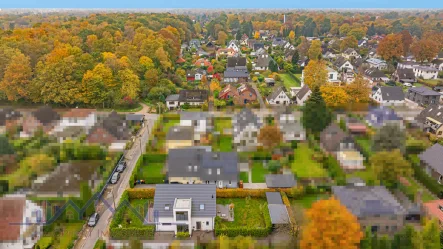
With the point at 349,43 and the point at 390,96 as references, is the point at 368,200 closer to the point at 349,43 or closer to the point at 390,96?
the point at 390,96

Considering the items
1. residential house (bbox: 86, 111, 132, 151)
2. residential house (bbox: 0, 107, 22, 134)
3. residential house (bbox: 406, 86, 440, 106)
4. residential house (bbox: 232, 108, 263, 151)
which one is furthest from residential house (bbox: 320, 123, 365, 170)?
residential house (bbox: 0, 107, 22, 134)

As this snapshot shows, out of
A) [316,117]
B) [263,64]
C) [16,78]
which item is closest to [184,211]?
[316,117]

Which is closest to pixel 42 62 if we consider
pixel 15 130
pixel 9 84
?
pixel 9 84

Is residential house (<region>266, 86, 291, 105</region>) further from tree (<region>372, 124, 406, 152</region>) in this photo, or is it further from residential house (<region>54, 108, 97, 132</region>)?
residential house (<region>54, 108, 97, 132</region>)

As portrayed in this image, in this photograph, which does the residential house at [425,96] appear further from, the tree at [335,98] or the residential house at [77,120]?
the residential house at [77,120]

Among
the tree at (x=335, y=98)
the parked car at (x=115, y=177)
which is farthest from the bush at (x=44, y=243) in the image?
the tree at (x=335, y=98)

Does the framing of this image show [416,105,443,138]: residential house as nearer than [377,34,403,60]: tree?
Yes
